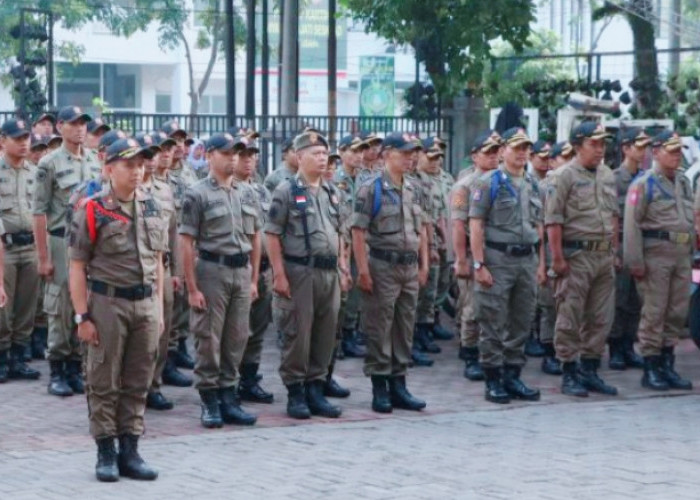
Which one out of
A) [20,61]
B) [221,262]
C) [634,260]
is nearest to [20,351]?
[221,262]

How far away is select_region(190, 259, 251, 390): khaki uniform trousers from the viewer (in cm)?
1062

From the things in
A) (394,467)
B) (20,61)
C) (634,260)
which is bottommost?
(394,467)

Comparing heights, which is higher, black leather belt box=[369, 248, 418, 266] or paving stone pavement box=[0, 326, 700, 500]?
black leather belt box=[369, 248, 418, 266]

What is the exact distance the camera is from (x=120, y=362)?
8.96 meters

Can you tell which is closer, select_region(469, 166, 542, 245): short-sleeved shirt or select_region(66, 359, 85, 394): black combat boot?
select_region(469, 166, 542, 245): short-sleeved shirt

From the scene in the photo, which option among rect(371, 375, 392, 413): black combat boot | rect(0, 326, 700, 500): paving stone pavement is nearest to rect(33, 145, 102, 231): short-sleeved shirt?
rect(0, 326, 700, 500): paving stone pavement

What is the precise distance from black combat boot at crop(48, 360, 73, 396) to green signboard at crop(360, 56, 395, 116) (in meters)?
40.3

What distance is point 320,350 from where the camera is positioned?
11.2 m

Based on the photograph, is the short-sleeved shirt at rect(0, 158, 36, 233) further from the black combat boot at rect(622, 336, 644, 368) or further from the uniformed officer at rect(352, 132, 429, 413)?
the black combat boot at rect(622, 336, 644, 368)

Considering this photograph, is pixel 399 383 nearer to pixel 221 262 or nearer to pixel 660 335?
pixel 221 262

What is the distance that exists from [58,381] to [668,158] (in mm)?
5243

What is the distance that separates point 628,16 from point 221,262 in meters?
14.6

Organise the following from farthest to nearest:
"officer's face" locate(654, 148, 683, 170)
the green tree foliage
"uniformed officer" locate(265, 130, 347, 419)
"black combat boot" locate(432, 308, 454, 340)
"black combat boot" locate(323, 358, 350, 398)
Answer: the green tree foliage
"black combat boot" locate(432, 308, 454, 340)
"officer's face" locate(654, 148, 683, 170)
"black combat boot" locate(323, 358, 350, 398)
"uniformed officer" locate(265, 130, 347, 419)

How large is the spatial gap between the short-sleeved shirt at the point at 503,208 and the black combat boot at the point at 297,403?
2.01m
